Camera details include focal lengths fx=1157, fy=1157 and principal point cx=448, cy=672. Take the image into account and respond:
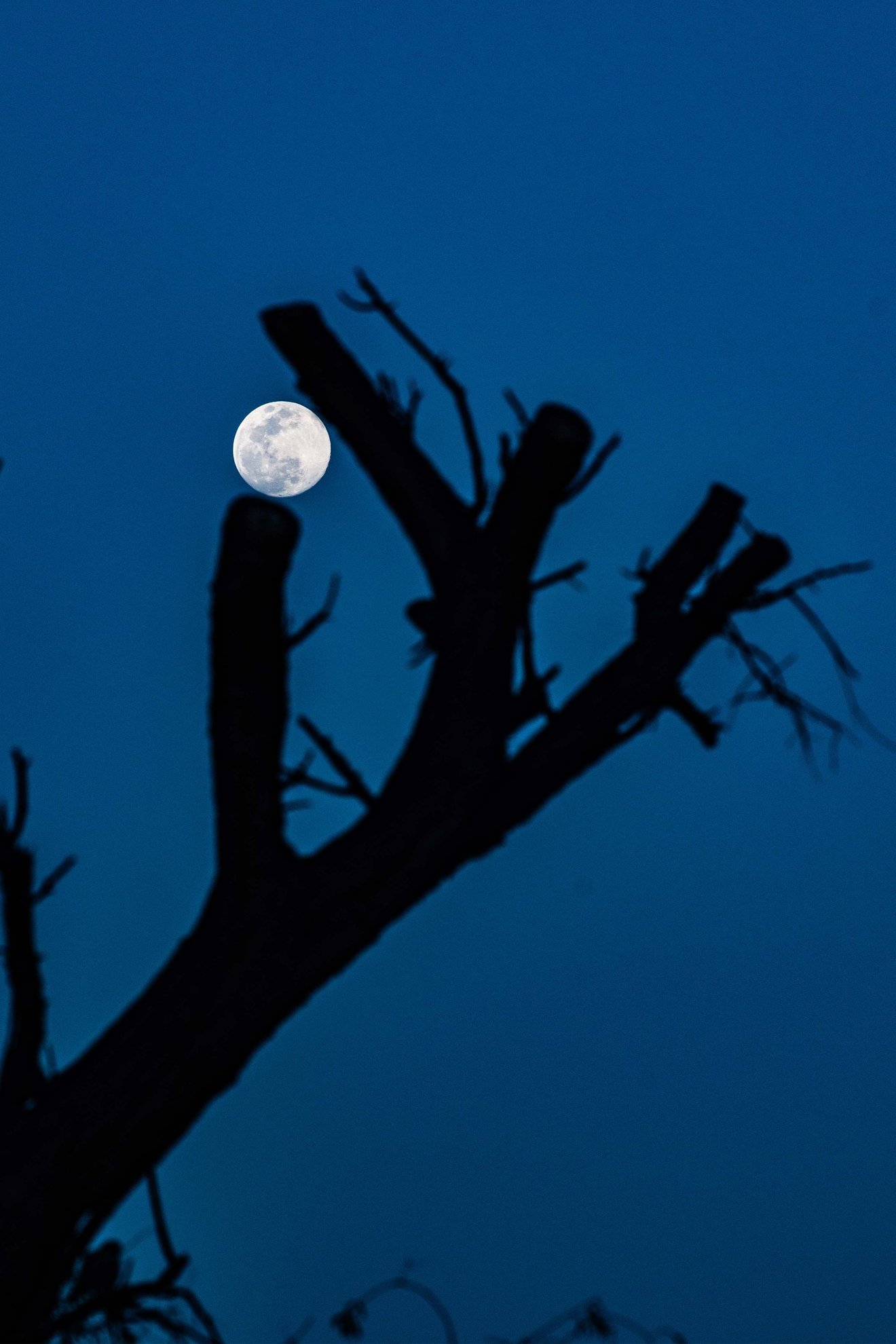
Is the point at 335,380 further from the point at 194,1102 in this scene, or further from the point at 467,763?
the point at 194,1102

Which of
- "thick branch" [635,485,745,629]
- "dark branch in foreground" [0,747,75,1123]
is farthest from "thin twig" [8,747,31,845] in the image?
"thick branch" [635,485,745,629]

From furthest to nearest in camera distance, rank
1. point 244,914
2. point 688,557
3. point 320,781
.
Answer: point 688,557 → point 320,781 → point 244,914

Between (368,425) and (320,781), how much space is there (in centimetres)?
94

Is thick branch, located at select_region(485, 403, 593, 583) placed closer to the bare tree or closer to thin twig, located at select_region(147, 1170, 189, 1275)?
the bare tree

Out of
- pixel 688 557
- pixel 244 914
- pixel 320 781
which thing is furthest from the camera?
pixel 688 557

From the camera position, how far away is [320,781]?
275 cm

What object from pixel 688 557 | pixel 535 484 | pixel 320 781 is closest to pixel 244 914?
pixel 320 781

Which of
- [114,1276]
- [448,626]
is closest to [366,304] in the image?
[448,626]

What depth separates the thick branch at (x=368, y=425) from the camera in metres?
2.99

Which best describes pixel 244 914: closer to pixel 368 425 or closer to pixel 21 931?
pixel 21 931

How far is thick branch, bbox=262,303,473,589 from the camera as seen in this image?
118 inches

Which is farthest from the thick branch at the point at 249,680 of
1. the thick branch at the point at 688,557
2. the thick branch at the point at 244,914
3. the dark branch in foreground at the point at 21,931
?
the thick branch at the point at 688,557

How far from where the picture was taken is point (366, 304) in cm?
315

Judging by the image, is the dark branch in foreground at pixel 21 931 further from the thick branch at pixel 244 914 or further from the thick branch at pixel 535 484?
the thick branch at pixel 535 484
